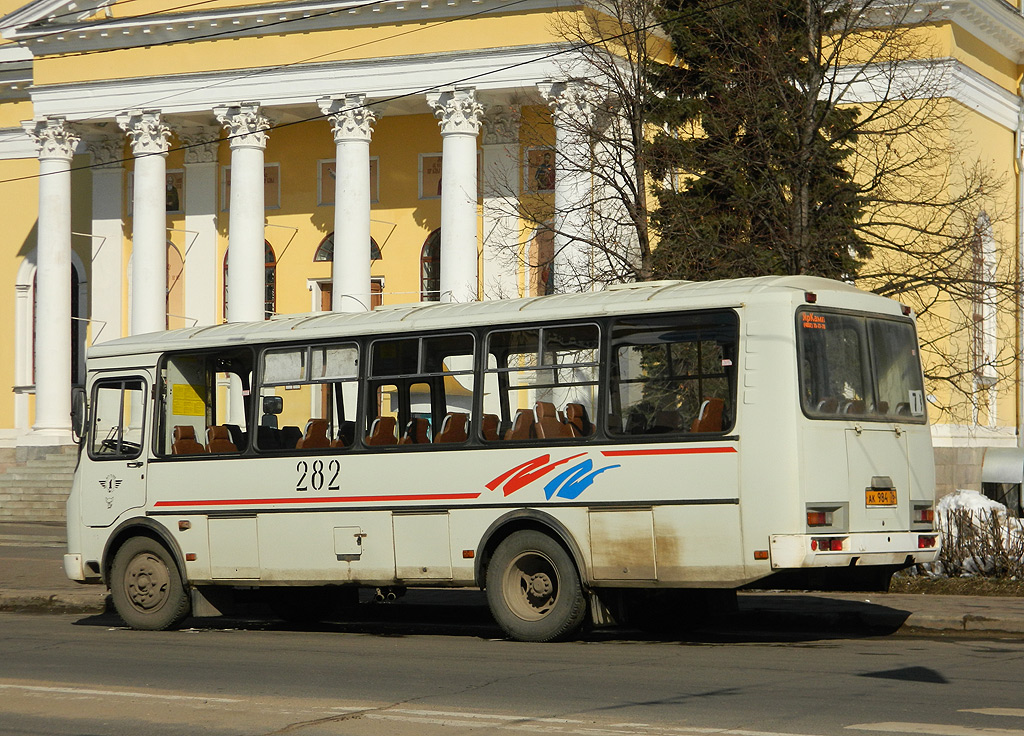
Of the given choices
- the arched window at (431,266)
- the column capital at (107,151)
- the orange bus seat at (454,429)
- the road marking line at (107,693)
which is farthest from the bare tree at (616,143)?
the column capital at (107,151)

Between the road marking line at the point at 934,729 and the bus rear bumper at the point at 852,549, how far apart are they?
12.3 feet

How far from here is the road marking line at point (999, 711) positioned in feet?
29.0

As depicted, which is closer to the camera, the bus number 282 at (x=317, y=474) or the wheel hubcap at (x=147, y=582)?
the bus number 282 at (x=317, y=474)

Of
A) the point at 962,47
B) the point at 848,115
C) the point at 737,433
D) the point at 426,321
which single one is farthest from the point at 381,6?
the point at 737,433

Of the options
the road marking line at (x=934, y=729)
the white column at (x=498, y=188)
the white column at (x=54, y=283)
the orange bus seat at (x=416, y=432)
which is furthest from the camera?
the white column at (x=54, y=283)

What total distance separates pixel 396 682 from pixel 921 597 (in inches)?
290

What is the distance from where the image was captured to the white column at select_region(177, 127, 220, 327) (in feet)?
141

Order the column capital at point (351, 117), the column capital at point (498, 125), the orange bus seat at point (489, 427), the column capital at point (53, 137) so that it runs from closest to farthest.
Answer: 1. the orange bus seat at point (489, 427)
2. the column capital at point (351, 117)
3. the column capital at point (498, 125)
4. the column capital at point (53, 137)

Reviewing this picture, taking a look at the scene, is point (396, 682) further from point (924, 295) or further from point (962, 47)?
point (962, 47)

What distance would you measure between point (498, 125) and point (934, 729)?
1265 inches

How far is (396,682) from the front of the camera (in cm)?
1082

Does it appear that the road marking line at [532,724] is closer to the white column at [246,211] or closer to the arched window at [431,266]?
the white column at [246,211]

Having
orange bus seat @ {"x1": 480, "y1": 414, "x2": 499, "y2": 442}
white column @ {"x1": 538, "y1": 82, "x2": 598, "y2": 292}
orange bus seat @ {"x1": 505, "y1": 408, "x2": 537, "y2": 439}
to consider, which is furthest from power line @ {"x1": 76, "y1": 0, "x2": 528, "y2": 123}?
orange bus seat @ {"x1": 505, "y1": 408, "x2": 537, "y2": 439}

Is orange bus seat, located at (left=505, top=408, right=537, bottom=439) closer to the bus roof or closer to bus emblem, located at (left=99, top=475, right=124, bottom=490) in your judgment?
the bus roof
